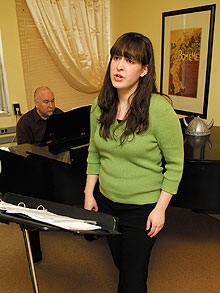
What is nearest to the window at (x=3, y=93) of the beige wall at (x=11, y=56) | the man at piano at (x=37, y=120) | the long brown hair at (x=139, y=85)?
the beige wall at (x=11, y=56)

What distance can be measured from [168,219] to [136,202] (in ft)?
4.88

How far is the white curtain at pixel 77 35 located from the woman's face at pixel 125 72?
6.84 feet

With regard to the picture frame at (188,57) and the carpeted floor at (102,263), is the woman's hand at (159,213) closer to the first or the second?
the carpeted floor at (102,263)

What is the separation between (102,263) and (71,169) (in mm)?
789

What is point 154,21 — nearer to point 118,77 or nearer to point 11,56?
point 11,56

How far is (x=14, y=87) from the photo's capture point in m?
2.99

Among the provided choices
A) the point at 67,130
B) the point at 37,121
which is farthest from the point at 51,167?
the point at 37,121

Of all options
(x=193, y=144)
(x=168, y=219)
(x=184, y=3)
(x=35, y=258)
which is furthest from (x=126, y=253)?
(x=184, y=3)

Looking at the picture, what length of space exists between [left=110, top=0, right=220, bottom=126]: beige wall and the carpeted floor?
3.24 ft

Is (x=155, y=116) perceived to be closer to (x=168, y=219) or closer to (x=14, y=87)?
(x=168, y=219)

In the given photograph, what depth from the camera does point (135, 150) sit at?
1187 mm

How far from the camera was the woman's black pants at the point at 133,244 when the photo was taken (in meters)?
1.29

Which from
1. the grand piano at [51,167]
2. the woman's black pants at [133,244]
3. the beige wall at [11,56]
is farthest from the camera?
the beige wall at [11,56]

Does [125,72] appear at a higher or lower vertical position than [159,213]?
higher
